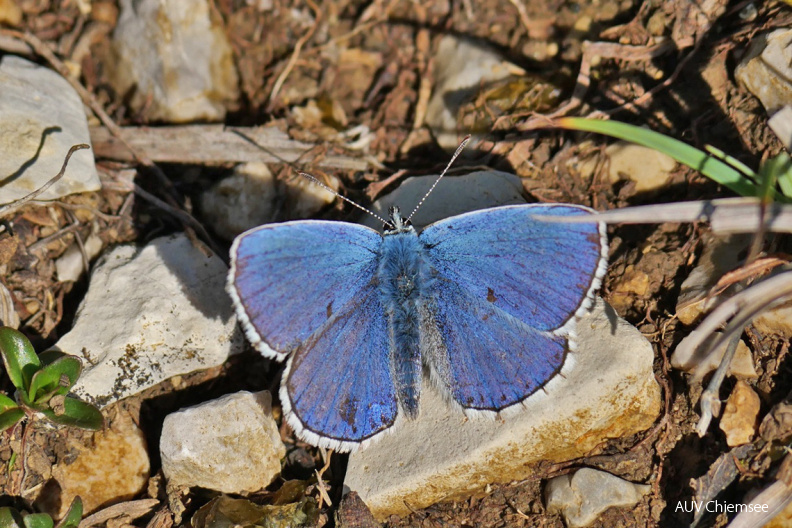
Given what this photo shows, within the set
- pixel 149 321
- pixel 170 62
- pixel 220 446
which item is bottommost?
pixel 220 446

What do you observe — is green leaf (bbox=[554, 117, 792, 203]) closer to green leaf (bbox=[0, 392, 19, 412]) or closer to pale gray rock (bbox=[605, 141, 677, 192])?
pale gray rock (bbox=[605, 141, 677, 192])

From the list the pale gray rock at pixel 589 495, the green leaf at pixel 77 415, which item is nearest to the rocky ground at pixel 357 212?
the pale gray rock at pixel 589 495

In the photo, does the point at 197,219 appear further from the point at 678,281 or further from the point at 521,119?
the point at 678,281

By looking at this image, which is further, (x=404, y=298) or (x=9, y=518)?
(x=404, y=298)

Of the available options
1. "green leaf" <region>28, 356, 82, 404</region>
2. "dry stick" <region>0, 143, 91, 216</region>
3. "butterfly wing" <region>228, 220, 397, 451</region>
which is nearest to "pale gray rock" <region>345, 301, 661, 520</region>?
"butterfly wing" <region>228, 220, 397, 451</region>

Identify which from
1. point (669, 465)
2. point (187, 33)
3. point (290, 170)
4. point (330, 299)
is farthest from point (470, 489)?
point (187, 33)

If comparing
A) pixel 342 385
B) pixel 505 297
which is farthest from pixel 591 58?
pixel 342 385

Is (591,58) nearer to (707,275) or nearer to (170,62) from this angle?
(707,275)
